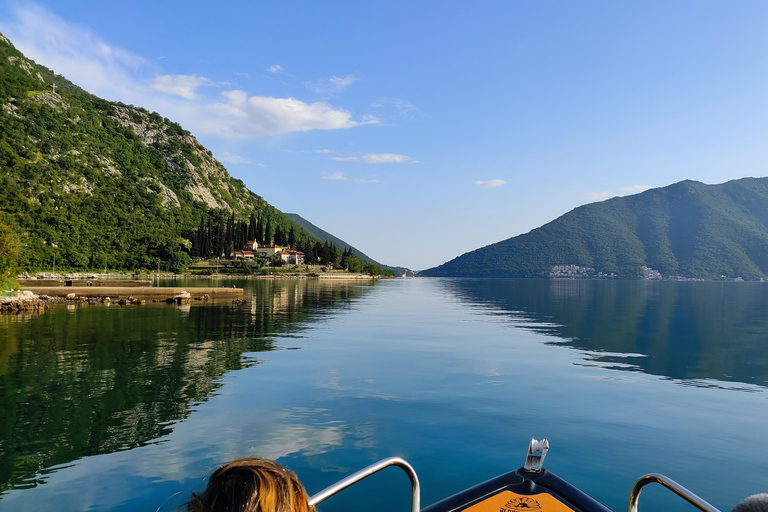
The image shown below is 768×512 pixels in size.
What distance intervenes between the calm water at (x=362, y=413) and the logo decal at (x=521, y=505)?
3.02 metres

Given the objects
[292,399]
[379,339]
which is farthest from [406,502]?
[379,339]

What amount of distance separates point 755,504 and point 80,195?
16111 centimetres

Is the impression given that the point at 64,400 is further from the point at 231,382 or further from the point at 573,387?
the point at 573,387

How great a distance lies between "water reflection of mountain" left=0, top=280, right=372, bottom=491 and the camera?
30.5 ft

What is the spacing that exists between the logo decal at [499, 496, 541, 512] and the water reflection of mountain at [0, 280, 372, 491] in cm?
732

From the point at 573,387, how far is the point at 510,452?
6297mm

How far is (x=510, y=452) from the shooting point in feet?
31.5

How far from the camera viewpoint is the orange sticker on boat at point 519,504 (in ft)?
15.9

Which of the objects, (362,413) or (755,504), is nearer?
(755,504)

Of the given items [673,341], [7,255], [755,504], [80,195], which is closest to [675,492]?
[755,504]

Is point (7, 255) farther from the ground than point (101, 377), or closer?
farther from the ground

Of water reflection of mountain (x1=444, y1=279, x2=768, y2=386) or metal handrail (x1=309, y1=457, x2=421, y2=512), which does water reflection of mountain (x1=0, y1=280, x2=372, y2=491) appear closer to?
metal handrail (x1=309, y1=457, x2=421, y2=512)

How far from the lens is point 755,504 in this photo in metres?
2.18

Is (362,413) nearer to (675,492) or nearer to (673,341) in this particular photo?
(675,492)
